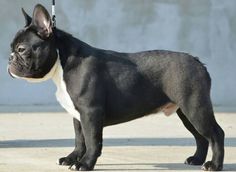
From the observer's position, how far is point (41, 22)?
755 cm

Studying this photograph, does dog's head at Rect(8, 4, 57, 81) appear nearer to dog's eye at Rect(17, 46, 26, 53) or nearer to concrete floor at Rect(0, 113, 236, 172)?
dog's eye at Rect(17, 46, 26, 53)

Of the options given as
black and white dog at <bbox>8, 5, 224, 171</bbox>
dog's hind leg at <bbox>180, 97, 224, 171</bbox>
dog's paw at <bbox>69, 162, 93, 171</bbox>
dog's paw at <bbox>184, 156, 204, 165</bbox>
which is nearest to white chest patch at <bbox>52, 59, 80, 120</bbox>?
black and white dog at <bbox>8, 5, 224, 171</bbox>

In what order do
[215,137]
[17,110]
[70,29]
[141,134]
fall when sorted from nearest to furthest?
[215,137]
[141,134]
[17,110]
[70,29]

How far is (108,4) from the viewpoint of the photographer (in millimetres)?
15508

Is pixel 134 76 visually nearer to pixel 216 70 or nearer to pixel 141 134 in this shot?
pixel 141 134

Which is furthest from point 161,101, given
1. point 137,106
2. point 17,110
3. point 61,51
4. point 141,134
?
point 17,110

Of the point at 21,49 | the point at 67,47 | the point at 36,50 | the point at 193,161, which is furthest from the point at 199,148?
the point at 21,49

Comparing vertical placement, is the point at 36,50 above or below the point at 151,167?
above

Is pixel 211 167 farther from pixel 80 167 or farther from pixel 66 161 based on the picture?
pixel 66 161

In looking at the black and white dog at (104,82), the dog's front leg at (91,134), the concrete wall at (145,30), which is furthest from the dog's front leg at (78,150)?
the concrete wall at (145,30)

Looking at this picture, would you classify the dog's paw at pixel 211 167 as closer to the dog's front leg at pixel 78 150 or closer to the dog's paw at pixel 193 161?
the dog's paw at pixel 193 161

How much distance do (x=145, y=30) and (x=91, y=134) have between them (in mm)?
8181

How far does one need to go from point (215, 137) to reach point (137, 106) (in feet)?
2.55

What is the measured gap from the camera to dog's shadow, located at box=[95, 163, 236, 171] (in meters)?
7.77
